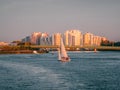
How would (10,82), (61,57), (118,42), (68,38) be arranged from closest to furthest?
(10,82)
(61,57)
(118,42)
(68,38)

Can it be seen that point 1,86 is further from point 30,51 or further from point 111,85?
point 30,51

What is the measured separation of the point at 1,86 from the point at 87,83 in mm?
6489

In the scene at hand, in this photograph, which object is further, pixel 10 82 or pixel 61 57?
pixel 61 57

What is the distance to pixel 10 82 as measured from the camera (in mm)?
28984

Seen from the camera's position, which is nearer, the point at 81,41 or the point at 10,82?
the point at 10,82

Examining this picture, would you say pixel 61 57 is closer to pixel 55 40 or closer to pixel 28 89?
pixel 28 89

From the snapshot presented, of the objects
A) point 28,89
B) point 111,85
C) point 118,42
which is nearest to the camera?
point 28,89

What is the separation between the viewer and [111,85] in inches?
1068

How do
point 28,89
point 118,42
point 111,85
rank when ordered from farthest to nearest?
point 118,42, point 111,85, point 28,89

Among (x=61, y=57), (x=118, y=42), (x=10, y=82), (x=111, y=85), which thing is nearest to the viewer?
(x=111, y=85)

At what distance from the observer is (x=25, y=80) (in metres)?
30.2

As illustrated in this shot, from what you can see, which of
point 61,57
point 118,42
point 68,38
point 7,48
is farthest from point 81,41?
point 61,57

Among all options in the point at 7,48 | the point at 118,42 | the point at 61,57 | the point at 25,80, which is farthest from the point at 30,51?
the point at 25,80

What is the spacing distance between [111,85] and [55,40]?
169 metres
